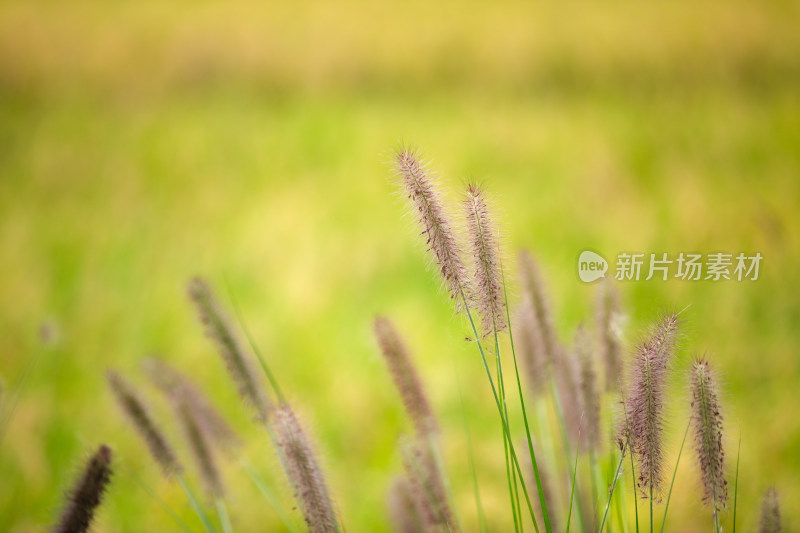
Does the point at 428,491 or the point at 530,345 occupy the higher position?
the point at 530,345

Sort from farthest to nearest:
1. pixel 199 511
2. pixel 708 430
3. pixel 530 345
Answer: pixel 530 345 → pixel 199 511 → pixel 708 430

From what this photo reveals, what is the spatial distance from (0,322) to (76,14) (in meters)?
1.19

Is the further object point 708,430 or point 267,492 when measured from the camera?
point 267,492

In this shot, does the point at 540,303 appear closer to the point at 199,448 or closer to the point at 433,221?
the point at 433,221

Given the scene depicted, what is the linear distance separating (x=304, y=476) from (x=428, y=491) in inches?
4.9

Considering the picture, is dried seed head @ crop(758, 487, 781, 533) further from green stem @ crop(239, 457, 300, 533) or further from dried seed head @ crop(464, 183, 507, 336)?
green stem @ crop(239, 457, 300, 533)

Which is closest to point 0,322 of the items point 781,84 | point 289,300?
point 289,300

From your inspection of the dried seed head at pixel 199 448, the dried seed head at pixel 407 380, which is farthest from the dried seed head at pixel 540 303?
the dried seed head at pixel 199 448

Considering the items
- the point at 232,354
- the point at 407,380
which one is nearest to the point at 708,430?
the point at 407,380

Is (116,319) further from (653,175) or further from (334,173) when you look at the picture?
(653,175)

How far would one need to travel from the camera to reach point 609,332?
580 mm

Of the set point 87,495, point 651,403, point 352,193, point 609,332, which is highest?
point 352,193

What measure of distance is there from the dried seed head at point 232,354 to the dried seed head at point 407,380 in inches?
5.3

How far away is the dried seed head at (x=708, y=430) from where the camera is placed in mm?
415
